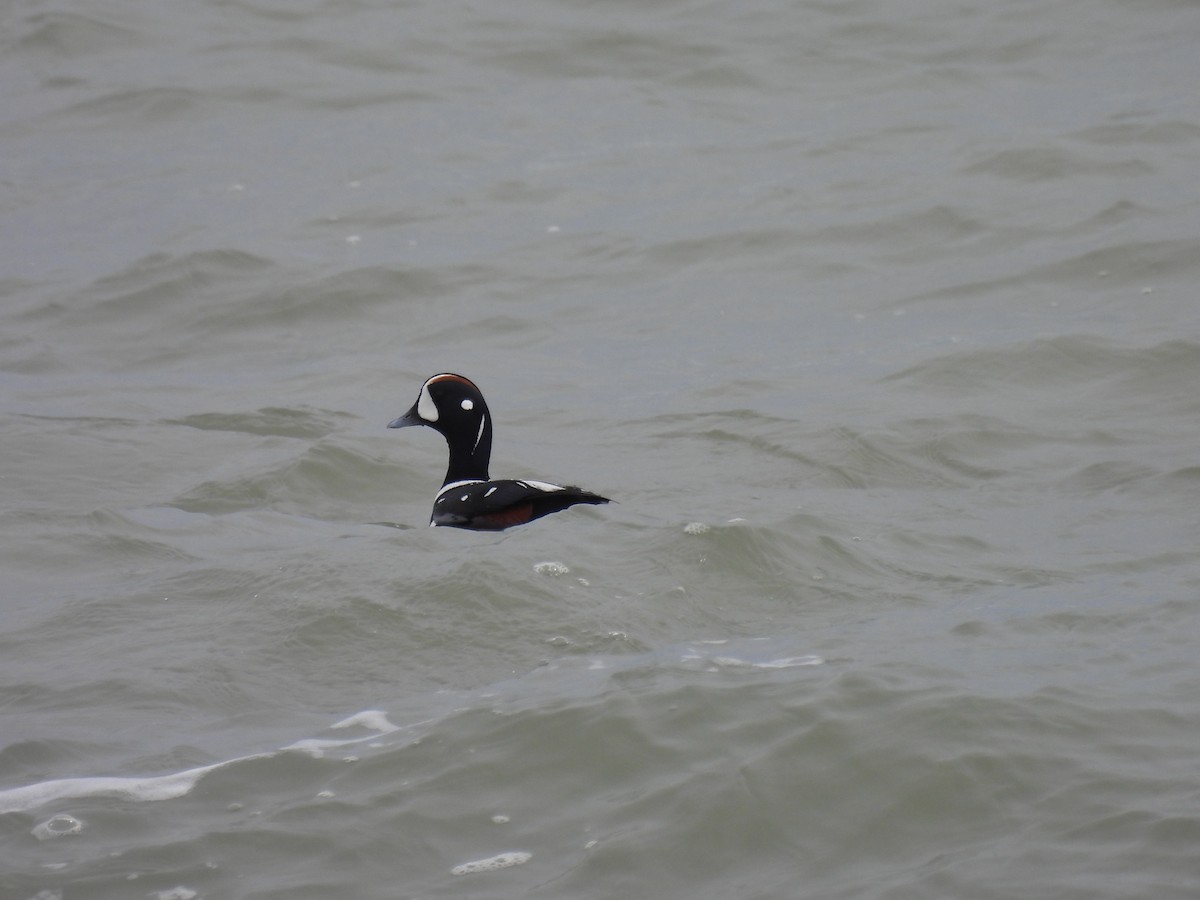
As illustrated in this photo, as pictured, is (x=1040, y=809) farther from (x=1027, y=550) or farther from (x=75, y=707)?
(x=75, y=707)

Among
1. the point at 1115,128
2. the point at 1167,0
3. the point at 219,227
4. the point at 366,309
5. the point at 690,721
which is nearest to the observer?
the point at 690,721

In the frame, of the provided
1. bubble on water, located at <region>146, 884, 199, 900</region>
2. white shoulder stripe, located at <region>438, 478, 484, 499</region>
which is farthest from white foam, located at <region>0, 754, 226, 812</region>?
white shoulder stripe, located at <region>438, 478, 484, 499</region>

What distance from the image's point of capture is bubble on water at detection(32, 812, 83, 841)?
4035 mm

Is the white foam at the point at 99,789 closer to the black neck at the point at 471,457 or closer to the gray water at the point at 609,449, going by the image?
the gray water at the point at 609,449

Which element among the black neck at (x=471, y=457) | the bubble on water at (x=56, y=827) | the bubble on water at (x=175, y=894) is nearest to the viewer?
the bubble on water at (x=175, y=894)

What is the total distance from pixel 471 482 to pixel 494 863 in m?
2.66

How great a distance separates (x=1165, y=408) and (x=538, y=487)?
3.90 metres

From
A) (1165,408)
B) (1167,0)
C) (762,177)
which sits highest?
(1167,0)

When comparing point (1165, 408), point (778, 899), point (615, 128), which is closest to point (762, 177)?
point (615, 128)

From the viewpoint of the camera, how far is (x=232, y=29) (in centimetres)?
1670

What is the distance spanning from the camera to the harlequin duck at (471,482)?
19.8 feet

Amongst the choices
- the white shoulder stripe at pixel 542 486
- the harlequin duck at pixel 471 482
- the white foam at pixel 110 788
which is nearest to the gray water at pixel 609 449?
the white foam at pixel 110 788

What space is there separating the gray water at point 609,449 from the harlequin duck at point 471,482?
115 millimetres

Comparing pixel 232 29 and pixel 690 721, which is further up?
pixel 232 29
